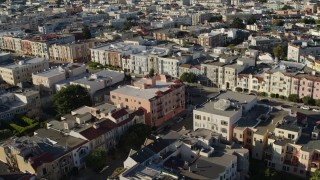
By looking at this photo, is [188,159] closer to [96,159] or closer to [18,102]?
[96,159]

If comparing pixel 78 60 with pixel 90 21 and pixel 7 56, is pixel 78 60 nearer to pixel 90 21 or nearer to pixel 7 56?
pixel 7 56

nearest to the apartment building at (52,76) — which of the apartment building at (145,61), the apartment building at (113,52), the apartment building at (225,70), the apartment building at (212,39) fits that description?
the apartment building at (145,61)

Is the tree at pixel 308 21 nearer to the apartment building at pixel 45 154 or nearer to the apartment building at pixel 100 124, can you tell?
the apartment building at pixel 100 124

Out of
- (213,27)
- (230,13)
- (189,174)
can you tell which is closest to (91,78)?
(189,174)

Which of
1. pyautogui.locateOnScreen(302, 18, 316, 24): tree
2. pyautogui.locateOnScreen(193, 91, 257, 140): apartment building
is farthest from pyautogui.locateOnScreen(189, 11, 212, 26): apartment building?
pyautogui.locateOnScreen(193, 91, 257, 140): apartment building

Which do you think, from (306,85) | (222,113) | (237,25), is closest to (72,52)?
(237,25)
